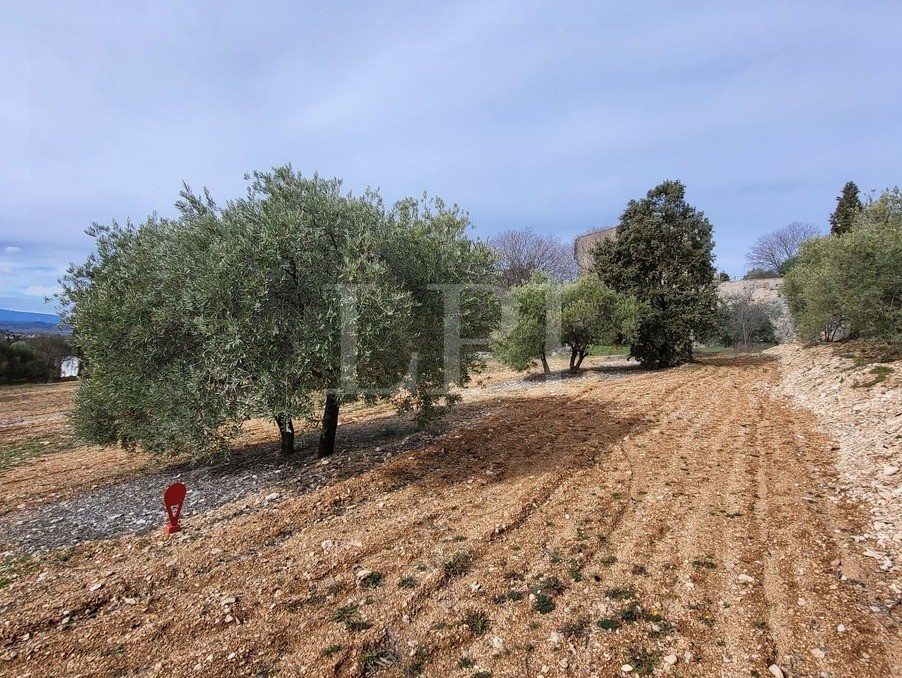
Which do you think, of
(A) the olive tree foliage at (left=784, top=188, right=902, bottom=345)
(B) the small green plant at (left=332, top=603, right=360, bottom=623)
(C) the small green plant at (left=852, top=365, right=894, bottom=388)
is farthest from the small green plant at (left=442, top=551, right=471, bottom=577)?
(A) the olive tree foliage at (left=784, top=188, right=902, bottom=345)

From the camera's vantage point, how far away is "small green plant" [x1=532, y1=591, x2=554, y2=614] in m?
3.06

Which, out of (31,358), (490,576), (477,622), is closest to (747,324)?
(490,576)

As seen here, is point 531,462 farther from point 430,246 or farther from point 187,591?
point 187,591

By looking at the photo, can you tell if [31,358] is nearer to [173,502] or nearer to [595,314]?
[173,502]

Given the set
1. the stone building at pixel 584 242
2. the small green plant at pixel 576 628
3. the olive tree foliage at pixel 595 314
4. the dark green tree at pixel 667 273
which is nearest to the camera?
the small green plant at pixel 576 628

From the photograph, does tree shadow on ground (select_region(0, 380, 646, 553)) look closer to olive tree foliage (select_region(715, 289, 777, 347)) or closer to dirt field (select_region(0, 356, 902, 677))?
dirt field (select_region(0, 356, 902, 677))

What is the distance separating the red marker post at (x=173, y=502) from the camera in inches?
180

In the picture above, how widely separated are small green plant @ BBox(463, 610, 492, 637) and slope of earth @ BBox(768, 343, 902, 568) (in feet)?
10.7

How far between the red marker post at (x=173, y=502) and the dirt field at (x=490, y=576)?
0.16 m

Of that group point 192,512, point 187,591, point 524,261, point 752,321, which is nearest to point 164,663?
point 187,591

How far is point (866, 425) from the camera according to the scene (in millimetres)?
6727

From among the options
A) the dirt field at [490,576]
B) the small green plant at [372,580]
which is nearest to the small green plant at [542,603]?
the dirt field at [490,576]

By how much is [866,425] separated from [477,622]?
7471 mm

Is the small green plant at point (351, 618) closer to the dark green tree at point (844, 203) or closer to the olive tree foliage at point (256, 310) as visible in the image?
the olive tree foliage at point (256, 310)
